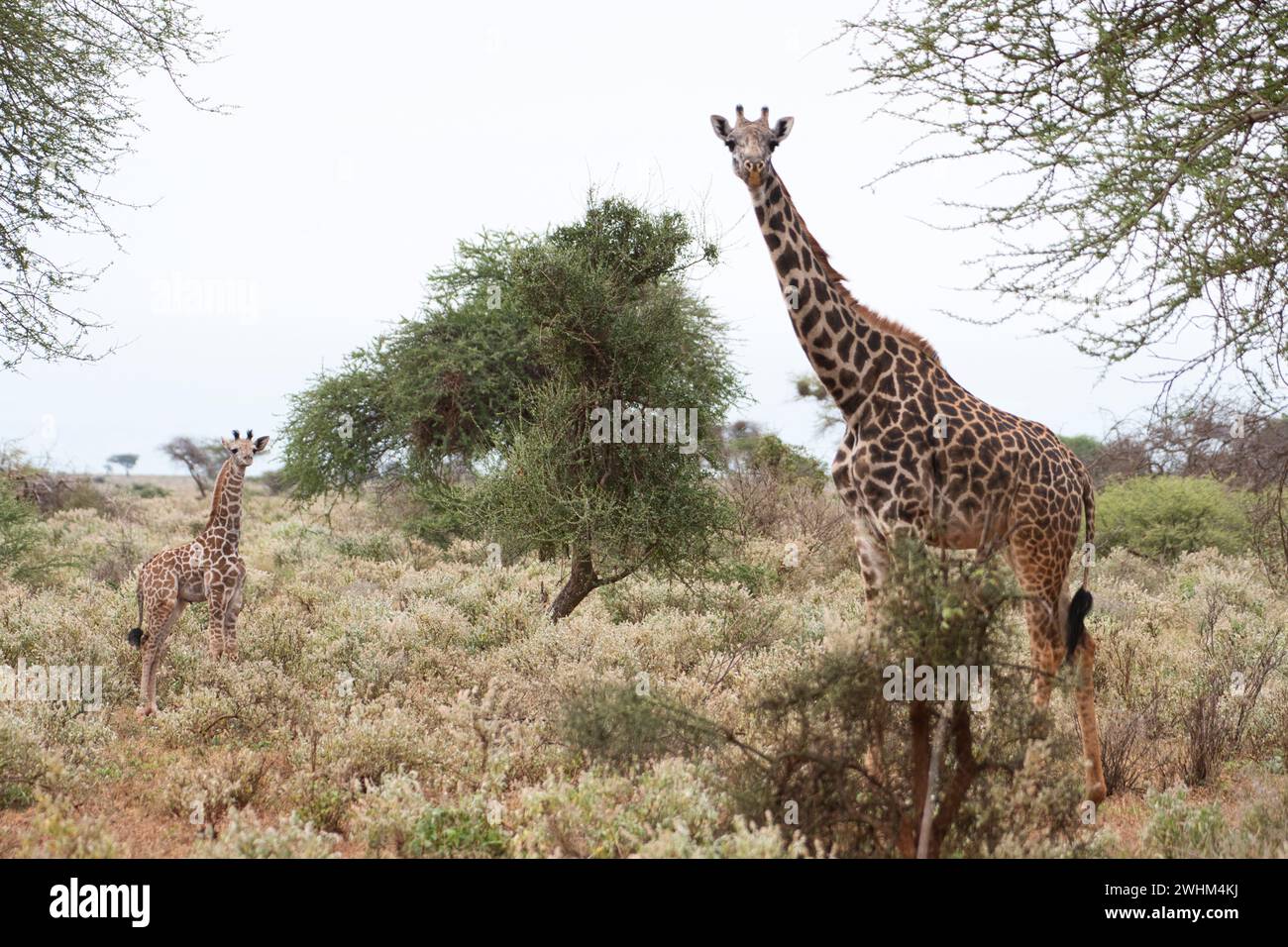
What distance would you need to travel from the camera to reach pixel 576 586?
41.0 ft

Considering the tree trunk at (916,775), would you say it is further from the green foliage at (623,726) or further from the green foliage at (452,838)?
the green foliage at (452,838)

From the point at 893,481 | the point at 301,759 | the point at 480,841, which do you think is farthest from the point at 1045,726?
the point at 301,759

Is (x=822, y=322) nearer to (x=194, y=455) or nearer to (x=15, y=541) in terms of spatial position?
(x=15, y=541)

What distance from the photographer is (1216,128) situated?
6.79 meters

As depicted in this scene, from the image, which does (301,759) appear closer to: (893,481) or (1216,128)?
(893,481)

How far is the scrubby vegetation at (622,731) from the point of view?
17.2 feet

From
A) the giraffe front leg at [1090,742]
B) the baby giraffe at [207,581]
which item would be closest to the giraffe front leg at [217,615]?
the baby giraffe at [207,581]

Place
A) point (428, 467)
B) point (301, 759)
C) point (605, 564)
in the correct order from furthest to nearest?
1. point (428, 467)
2. point (605, 564)
3. point (301, 759)

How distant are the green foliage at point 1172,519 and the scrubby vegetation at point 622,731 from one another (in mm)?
6294

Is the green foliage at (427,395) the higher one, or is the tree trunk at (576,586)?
the green foliage at (427,395)

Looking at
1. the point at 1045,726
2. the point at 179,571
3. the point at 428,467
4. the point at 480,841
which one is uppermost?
the point at 428,467
